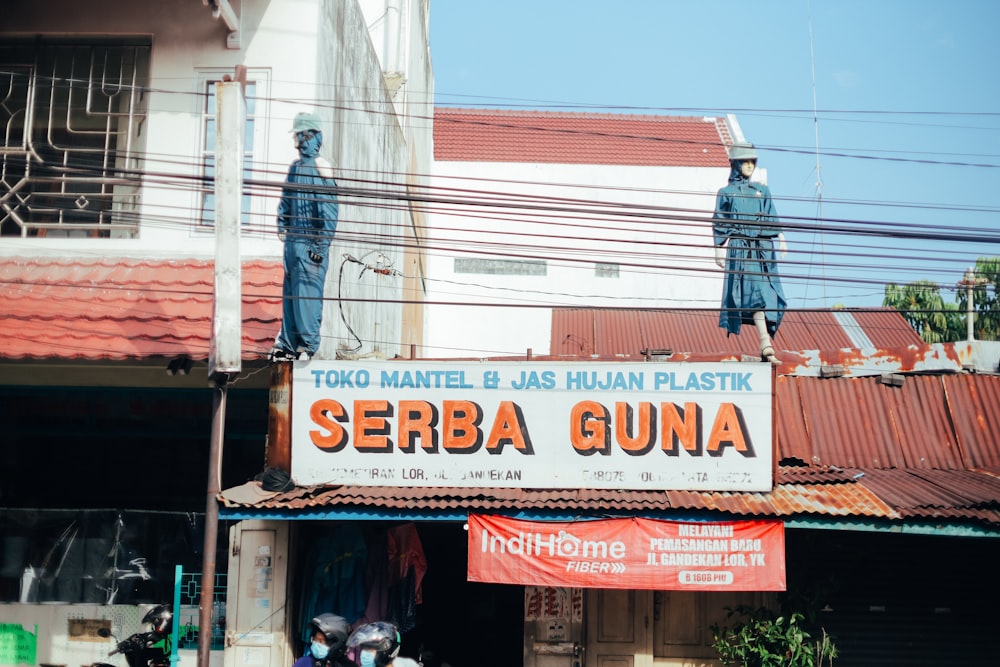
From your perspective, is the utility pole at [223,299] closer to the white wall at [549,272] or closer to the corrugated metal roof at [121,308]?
the corrugated metal roof at [121,308]

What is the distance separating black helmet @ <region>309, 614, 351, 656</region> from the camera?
891 cm

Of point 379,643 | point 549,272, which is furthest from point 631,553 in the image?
point 549,272

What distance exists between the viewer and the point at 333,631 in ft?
29.3

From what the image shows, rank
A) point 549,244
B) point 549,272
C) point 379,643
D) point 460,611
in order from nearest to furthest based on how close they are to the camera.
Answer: point 379,643
point 460,611
point 549,244
point 549,272

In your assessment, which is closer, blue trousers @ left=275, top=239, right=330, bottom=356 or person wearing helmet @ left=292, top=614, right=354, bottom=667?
person wearing helmet @ left=292, top=614, right=354, bottom=667

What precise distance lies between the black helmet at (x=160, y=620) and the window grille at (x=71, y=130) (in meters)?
4.35

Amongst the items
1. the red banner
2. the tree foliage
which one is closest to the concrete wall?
the red banner

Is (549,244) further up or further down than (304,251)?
further up

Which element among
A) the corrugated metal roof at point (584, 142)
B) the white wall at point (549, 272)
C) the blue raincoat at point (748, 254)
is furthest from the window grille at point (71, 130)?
the corrugated metal roof at point (584, 142)

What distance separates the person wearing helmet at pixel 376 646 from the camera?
8211mm

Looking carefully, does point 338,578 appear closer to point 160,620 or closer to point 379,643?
point 160,620

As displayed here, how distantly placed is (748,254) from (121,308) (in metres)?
7.06

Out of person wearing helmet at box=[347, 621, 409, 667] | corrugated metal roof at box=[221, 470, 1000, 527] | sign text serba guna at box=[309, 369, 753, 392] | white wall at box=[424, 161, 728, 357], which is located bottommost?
person wearing helmet at box=[347, 621, 409, 667]

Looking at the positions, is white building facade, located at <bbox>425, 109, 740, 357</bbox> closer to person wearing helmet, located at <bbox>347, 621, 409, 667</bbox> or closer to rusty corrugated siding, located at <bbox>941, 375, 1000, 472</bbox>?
rusty corrugated siding, located at <bbox>941, 375, 1000, 472</bbox>
